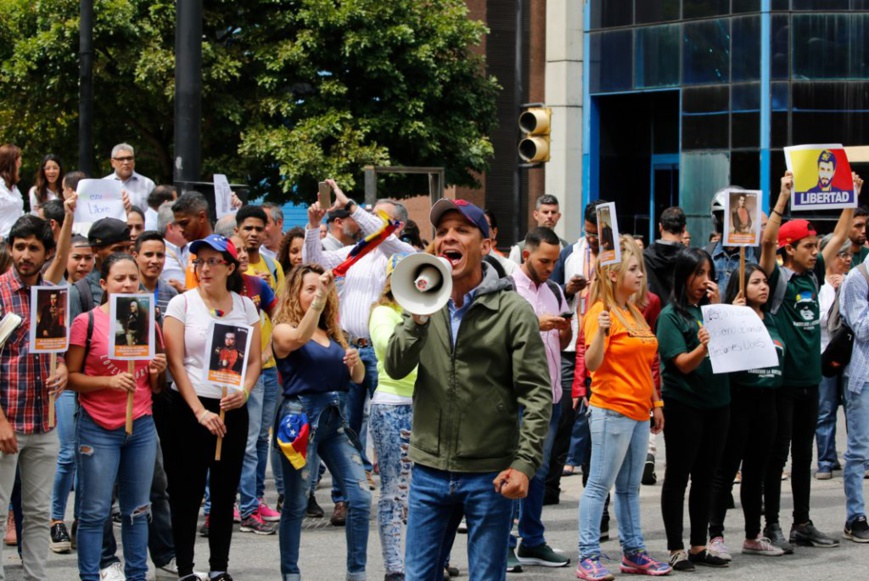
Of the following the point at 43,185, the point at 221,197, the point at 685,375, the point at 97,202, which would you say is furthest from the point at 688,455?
the point at 43,185

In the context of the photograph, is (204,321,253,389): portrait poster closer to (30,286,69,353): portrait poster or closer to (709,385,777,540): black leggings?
(30,286,69,353): portrait poster

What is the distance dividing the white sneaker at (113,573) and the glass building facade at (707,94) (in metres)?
26.0

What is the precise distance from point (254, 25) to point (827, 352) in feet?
61.1

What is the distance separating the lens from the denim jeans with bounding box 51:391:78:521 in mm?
8609

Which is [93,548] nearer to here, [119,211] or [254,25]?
[119,211]

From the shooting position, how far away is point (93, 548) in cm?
738

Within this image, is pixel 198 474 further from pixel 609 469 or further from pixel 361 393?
pixel 361 393

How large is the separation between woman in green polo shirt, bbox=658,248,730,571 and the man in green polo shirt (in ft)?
2.41

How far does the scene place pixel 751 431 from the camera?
9.09m

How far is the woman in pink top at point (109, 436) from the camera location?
7.37 metres

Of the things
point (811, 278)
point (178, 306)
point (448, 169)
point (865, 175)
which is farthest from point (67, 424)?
point (865, 175)

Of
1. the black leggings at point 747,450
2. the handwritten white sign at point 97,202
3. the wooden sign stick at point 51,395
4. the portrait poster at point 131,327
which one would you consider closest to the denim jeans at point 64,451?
the wooden sign stick at point 51,395

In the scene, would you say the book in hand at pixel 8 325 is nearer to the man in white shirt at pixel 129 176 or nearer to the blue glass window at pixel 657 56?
the man in white shirt at pixel 129 176

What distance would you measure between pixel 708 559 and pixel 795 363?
4.63ft
